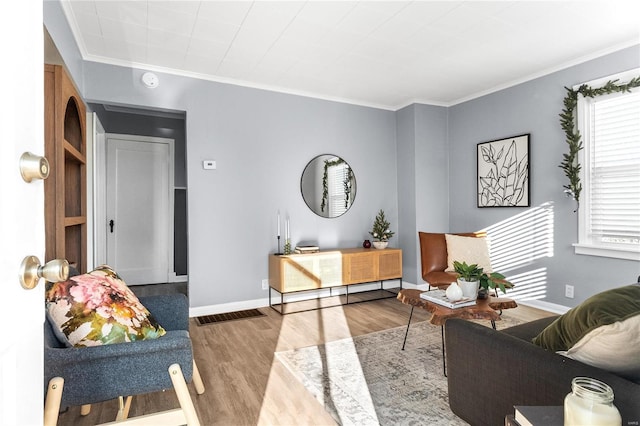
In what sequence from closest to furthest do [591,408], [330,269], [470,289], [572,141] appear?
[591,408]
[470,289]
[572,141]
[330,269]

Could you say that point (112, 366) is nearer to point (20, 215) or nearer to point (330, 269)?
point (20, 215)

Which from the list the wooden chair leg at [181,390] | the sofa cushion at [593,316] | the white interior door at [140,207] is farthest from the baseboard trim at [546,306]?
the white interior door at [140,207]

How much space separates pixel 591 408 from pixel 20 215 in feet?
4.07

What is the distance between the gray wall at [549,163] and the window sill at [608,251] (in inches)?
2.0

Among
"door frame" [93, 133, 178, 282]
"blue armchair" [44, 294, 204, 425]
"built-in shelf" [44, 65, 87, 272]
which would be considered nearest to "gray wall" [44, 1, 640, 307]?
"built-in shelf" [44, 65, 87, 272]

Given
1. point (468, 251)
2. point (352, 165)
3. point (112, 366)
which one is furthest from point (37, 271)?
point (352, 165)

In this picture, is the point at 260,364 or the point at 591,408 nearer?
the point at 591,408

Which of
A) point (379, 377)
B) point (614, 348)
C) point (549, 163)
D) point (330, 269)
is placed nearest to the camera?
point (614, 348)

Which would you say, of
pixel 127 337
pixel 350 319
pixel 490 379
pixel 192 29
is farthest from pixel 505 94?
pixel 127 337

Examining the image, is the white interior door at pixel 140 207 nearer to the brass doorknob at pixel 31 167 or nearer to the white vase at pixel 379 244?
the white vase at pixel 379 244

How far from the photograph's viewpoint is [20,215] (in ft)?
2.11

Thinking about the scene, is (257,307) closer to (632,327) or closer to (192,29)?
(192,29)

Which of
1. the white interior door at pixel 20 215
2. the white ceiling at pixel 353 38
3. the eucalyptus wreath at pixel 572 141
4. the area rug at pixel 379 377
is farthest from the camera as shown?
the eucalyptus wreath at pixel 572 141

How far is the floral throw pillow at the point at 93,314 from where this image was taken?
1410mm
